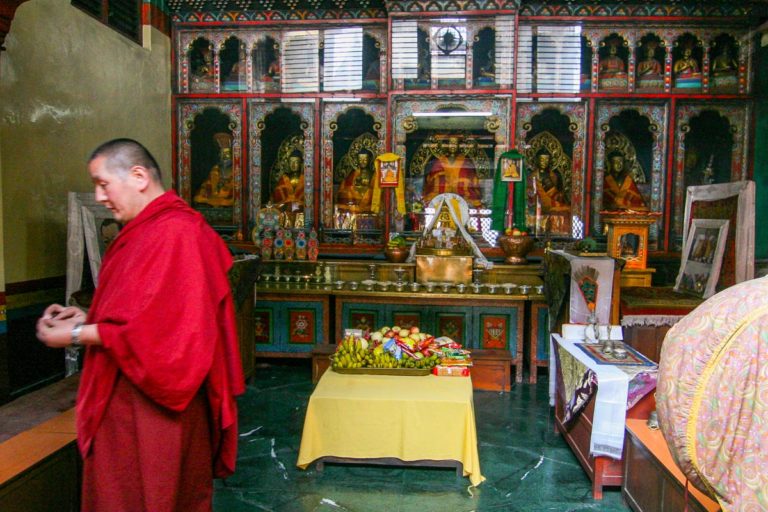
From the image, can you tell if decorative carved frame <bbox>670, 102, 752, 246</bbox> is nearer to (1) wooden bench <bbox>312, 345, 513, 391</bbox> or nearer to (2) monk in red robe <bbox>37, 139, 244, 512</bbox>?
(1) wooden bench <bbox>312, 345, 513, 391</bbox>

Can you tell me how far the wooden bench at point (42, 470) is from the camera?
99.7 inches

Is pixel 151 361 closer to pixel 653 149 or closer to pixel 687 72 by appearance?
pixel 653 149

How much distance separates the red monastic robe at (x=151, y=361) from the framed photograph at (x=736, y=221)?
4362mm

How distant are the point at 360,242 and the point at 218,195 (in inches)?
85.1

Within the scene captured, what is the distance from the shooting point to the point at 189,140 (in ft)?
26.7

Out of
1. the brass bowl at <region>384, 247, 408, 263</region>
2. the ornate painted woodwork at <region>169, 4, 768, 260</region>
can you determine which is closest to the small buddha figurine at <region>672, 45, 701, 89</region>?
the ornate painted woodwork at <region>169, 4, 768, 260</region>

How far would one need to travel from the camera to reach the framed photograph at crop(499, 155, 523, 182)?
24.0ft

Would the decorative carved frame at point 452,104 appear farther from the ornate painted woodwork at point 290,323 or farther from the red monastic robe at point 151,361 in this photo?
the red monastic robe at point 151,361

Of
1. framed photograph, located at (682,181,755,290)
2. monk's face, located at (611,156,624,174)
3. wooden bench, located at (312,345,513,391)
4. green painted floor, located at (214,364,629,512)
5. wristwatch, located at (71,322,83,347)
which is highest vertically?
monk's face, located at (611,156,624,174)

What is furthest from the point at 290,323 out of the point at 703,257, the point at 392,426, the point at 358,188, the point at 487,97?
the point at 703,257

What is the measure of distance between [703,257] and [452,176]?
147 inches

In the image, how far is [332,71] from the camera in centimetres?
798

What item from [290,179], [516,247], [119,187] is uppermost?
[290,179]

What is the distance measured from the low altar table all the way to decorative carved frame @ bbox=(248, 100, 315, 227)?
4880 millimetres
